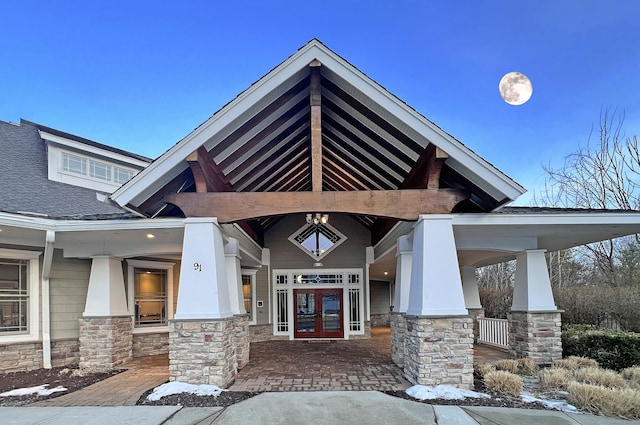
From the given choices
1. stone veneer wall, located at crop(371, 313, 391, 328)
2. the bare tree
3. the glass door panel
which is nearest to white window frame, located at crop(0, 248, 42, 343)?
the glass door panel

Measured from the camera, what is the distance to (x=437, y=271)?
22.6 feet

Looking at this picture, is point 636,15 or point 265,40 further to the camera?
point 265,40

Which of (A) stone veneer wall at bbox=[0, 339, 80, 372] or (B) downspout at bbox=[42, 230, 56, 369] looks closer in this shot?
(A) stone veneer wall at bbox=[0, 339, 80, 372]

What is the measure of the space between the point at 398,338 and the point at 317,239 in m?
6.83

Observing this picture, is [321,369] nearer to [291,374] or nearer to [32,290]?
[291,374]

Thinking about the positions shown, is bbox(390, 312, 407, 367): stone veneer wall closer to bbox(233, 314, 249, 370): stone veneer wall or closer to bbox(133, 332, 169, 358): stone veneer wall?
bbox(233, 314, 249, 370): stone veneer wall

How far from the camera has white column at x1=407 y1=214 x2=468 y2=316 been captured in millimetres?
6758

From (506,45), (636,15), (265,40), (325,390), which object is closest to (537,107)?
(506,45)

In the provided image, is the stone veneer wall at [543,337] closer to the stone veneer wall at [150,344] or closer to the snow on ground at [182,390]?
the snow on ground at [182,390]

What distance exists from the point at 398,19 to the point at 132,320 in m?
11.9

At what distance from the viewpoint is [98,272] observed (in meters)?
9.38

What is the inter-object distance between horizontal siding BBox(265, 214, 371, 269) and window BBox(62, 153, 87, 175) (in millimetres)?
6365

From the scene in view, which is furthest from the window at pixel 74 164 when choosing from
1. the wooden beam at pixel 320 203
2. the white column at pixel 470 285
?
the white column at pixel 470 285

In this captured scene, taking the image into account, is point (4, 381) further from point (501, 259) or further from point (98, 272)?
point (501, 259)
